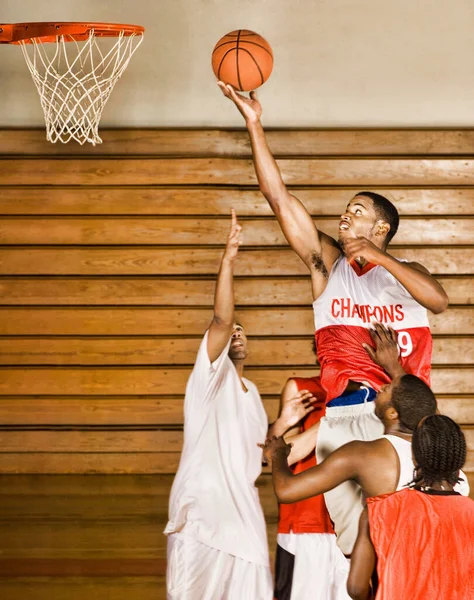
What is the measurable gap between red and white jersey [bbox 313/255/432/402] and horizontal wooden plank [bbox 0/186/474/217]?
394 centimetres

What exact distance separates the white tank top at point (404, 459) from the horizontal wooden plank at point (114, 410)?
16.0 feet

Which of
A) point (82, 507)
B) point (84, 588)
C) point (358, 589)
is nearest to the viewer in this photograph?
point (358, 589)

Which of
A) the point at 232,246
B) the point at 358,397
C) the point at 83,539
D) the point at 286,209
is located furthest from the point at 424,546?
the point at 83,539

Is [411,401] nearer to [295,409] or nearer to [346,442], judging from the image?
[346,442]

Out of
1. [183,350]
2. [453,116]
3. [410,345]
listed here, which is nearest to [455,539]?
[410,345]

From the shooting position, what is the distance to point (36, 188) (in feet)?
25.6

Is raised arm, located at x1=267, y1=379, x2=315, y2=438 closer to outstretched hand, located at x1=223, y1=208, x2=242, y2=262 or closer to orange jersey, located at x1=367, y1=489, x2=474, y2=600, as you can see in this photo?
outstretched hand, located at x1=223, y1=208, x2=242, y2=262

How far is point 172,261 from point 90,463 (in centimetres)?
217

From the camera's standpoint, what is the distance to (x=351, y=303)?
3.77 metres

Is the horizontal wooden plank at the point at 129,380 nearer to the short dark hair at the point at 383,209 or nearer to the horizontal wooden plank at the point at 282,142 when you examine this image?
the horizontal wooden plank at the point at 282,142

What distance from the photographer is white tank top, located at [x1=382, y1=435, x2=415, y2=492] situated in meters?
2.68

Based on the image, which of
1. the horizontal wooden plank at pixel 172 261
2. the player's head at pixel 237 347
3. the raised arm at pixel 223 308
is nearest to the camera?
the raised arm at pixel 223 308

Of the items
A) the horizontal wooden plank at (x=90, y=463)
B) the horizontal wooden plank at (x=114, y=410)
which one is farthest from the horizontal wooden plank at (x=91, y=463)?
the horizontal wooden plank at (x=114, y=410)

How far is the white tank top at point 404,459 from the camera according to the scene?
2680 mm
